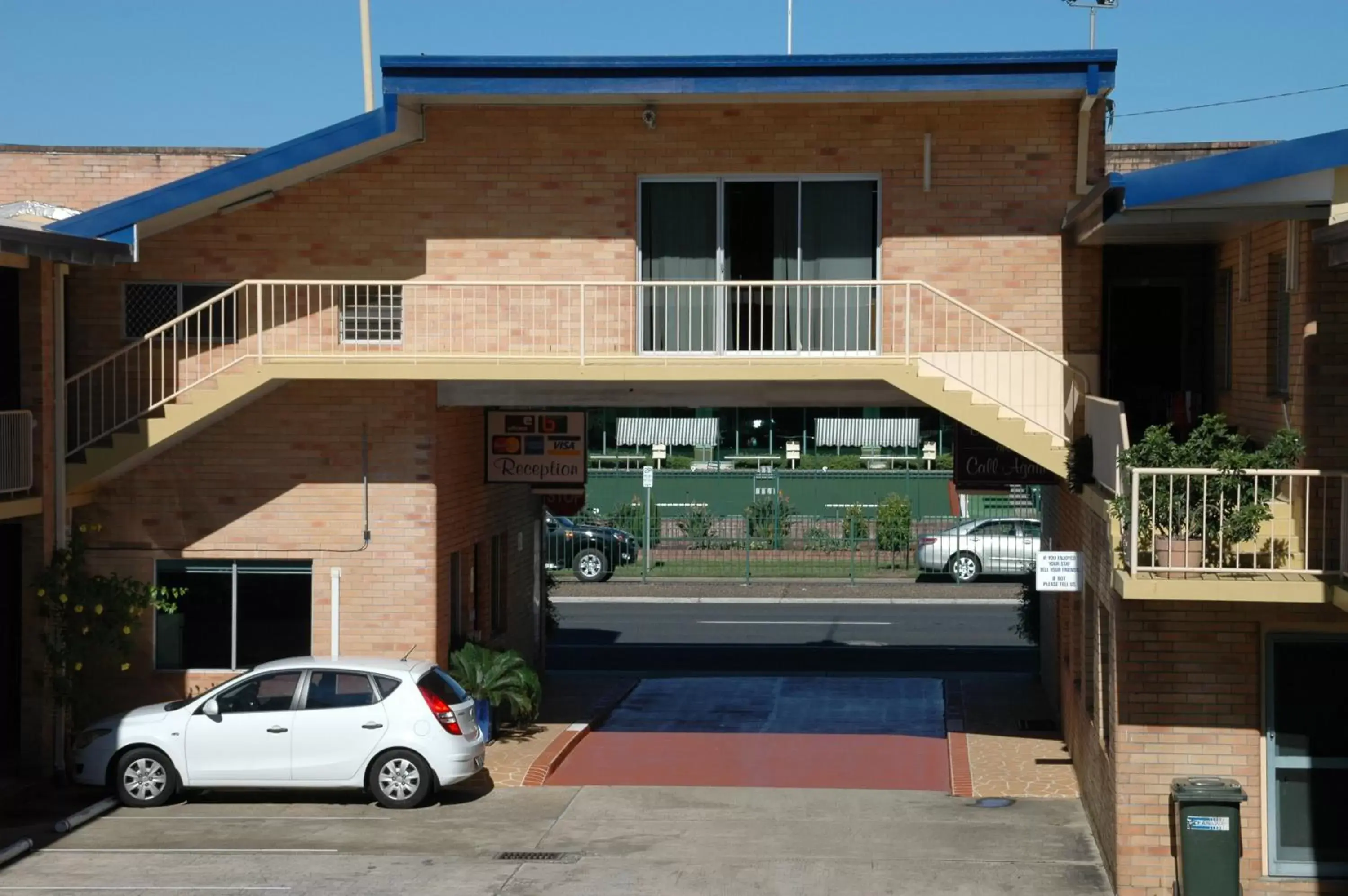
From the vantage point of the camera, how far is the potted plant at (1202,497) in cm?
1298

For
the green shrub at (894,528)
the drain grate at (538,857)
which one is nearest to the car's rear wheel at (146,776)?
the drain grate at (538,857)

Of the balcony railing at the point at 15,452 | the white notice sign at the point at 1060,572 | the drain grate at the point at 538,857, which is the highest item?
the balcony railing at the point at 15,452

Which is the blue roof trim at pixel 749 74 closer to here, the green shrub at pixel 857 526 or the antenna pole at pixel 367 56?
the antenna pole at pixel 367 56

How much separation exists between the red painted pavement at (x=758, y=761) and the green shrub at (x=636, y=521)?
20.0 meters

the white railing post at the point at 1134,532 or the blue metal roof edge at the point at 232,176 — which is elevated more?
the blue metal roof edge at the point at 232,176

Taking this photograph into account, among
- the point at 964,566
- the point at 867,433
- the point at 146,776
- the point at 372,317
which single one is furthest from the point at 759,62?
the point at 867,433

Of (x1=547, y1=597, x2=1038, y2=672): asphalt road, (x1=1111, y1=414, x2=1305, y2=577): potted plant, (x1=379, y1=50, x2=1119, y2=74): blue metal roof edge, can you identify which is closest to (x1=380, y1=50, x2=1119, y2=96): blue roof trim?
(x1=379, y1=50, x2=1119, y2=74): blue metal roof edge

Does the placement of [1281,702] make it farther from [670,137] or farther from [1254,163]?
[670,137]

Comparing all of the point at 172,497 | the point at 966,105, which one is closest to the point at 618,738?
the point at 172,497

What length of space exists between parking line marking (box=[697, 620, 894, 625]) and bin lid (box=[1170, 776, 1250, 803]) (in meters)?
19.6

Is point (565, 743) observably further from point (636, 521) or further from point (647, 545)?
point (636, 521)

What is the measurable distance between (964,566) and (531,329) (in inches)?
840

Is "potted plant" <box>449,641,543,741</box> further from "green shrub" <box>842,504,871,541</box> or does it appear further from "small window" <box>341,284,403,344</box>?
"green shrub" <box>842,504,871,541</box>

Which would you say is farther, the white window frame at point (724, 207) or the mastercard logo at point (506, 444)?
the mastercard logo at point (506, 444)
